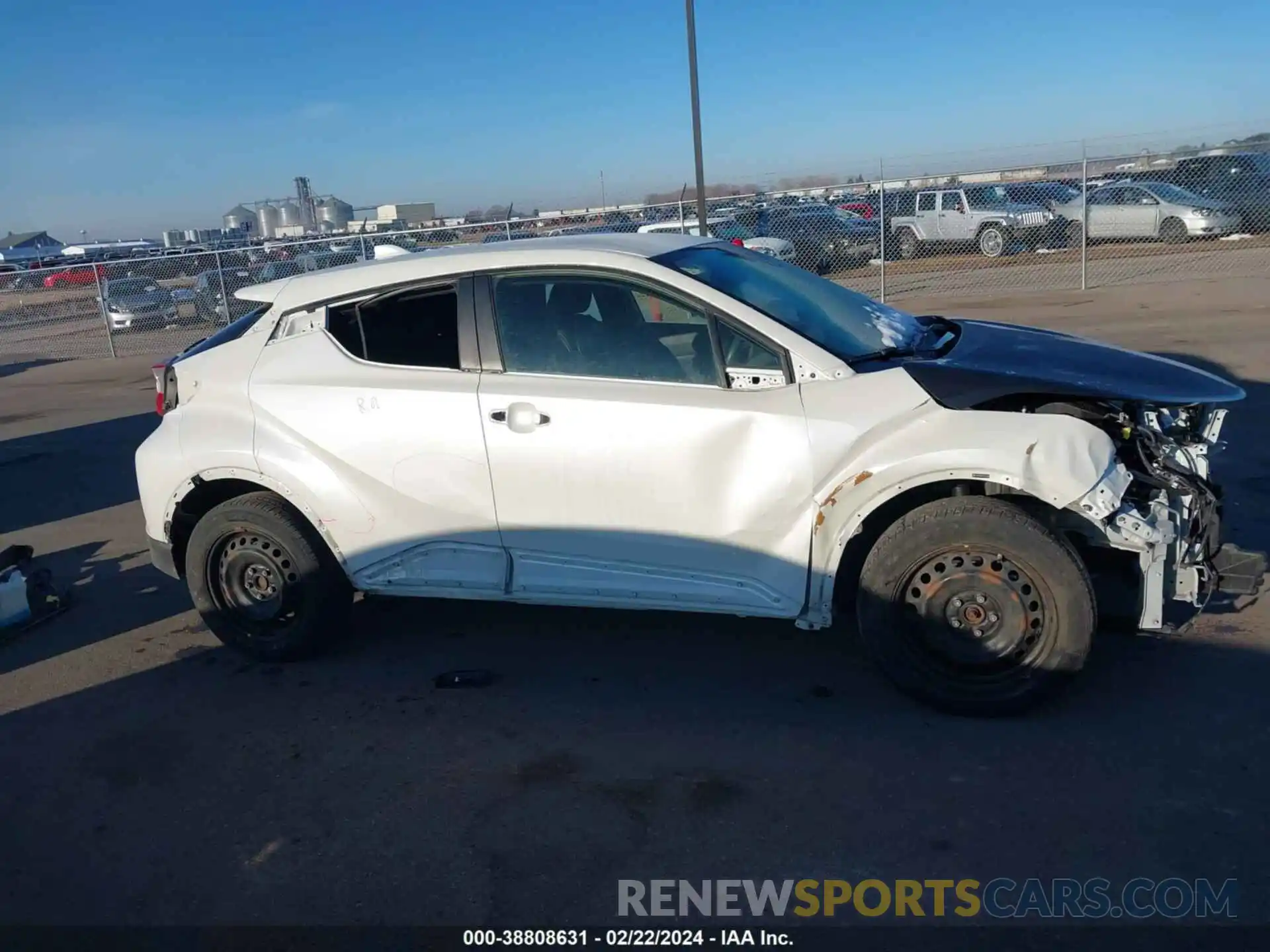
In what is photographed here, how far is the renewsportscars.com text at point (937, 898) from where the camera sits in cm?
317

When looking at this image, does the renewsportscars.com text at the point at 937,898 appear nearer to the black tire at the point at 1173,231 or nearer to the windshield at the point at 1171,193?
the black tire at the point at 1173,231

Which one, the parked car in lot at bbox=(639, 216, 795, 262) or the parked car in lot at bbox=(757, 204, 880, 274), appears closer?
the parked car in lot at bbox=(639, 216, 795, 262)

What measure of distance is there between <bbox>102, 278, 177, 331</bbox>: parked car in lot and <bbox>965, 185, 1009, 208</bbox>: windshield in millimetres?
16786

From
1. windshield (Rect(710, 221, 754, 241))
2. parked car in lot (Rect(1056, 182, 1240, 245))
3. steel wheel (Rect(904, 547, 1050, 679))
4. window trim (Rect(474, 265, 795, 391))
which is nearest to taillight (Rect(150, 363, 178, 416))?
window trim (Rect(474, 265, 795, 391))

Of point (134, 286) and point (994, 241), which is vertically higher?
point (134, 286)

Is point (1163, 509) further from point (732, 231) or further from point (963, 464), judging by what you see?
point (732, 231)

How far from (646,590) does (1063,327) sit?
10.9m

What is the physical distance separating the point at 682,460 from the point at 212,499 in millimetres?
2483

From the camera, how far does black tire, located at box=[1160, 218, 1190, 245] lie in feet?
72.3

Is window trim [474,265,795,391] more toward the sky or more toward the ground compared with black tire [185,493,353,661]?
more toward the sky

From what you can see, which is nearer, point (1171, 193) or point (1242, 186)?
point (1242, 186)

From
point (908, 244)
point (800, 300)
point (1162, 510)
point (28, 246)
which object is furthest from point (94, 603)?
point (28, 246)

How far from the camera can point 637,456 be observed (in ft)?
14.7

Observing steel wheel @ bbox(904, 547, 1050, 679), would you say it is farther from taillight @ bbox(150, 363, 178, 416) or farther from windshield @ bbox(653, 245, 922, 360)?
taillight @ bbox(150, 363, 178, 416)
